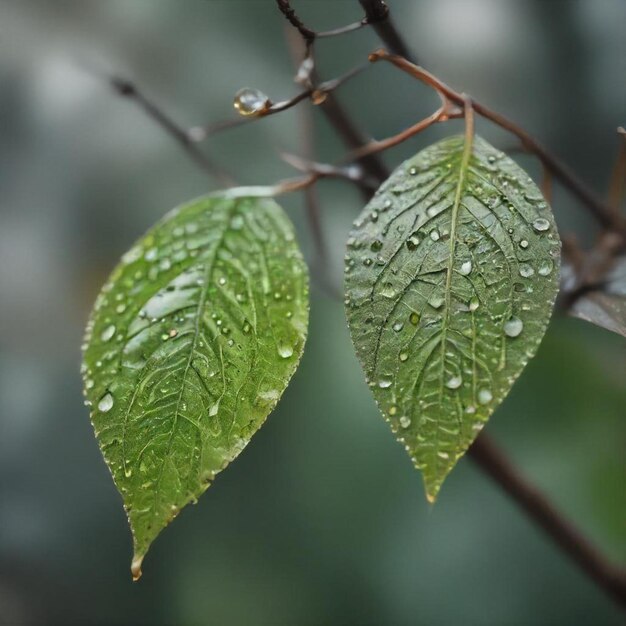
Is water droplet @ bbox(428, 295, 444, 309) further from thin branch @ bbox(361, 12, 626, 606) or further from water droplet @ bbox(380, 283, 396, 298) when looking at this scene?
thin branch @ bbox(361, 12, 626, 606)

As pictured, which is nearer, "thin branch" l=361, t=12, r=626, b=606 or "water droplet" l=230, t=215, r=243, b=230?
"water droplet" l=230, t=215, r=243, b=230

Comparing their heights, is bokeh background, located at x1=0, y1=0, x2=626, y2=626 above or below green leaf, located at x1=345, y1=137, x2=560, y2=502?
below

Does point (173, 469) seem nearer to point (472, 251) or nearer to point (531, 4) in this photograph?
point (472, 251)

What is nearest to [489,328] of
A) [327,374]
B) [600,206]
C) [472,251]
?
[472,251]

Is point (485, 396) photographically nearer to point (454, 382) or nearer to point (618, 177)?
point (454, 382)

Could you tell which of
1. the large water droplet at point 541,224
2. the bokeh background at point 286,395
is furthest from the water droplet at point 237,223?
the bokeh background at point 286,395

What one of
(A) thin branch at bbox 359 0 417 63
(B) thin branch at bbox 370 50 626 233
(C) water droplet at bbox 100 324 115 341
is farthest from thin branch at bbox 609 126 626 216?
(C) water droplet at bbox 100 324 115 341

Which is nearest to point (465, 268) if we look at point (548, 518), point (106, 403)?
point (106, 403)
